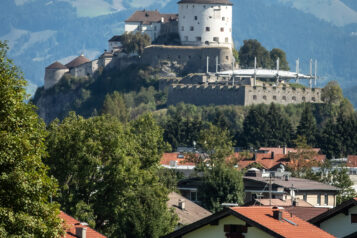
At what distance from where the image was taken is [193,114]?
6531 inches

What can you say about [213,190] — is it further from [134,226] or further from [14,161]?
[14,161]

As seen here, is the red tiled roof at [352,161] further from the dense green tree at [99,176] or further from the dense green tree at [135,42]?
the dense green tree at [99,176]

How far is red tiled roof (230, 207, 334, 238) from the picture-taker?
122 feet

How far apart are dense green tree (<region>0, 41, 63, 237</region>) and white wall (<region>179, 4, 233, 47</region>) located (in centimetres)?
15547

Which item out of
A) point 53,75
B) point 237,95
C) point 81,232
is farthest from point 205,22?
point 81,232

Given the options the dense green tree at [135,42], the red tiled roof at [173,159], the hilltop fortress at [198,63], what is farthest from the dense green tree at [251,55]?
the red tiled roof at [173,159]

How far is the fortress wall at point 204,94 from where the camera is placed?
562 feet

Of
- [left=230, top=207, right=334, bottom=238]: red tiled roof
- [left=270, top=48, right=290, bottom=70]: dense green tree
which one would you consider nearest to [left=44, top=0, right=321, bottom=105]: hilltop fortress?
[left=270, top=48, right=290, bottom=70]: dense green tree

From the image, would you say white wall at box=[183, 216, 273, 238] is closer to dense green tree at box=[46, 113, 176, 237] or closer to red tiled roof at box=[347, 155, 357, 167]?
dense green tree at box=[46, 113, 176, 237]

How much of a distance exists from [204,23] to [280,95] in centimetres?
2140

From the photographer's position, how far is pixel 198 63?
183250 mm

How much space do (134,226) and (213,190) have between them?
26550 millimetres

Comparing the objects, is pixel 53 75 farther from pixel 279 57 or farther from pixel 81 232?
pixel 81 232

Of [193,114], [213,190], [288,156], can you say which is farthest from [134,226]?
[193,114]
